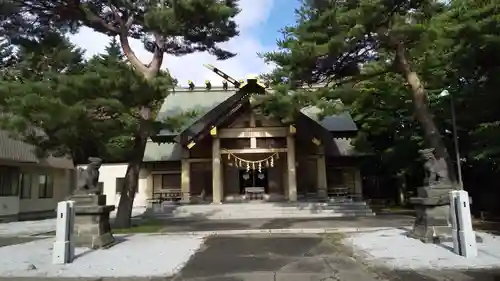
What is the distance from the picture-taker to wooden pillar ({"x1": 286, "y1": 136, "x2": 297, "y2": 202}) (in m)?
21.2

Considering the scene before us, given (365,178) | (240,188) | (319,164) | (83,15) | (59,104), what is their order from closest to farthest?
(59,104) → (83,15) → (319,164) → (240,188) → (365,178)

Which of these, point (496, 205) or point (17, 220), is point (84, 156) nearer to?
point (17, 220)

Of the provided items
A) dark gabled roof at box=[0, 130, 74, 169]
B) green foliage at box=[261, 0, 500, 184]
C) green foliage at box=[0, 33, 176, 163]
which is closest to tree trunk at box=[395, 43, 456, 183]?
green foliage at box=[261, 0, 500, 184]

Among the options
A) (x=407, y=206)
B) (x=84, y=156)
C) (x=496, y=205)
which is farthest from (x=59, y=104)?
(x=407, y=206)

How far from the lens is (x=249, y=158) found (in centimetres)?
2316

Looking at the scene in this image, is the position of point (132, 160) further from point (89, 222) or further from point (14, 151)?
point (14, 151)

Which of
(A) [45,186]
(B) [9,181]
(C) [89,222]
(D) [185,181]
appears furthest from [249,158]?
(C) [89,222]

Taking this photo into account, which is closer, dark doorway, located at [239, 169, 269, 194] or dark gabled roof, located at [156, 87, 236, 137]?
dark doorway, located at [239, 169, 269, 194]

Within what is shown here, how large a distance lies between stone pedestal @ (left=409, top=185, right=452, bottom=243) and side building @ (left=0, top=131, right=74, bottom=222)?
17.3 m

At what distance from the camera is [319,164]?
22828 mm

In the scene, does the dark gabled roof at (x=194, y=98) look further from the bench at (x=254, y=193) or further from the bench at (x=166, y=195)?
the bench at (x=254, y=193)

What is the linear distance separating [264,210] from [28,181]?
49.7 ft

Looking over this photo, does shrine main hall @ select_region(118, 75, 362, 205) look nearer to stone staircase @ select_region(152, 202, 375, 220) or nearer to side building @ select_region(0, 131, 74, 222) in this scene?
stone staircase @ select_region(152, 202, 375, 220)

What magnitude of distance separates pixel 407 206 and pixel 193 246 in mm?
18416
